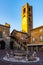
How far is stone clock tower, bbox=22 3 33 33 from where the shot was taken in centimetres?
6033

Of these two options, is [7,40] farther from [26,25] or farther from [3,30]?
[26,25]

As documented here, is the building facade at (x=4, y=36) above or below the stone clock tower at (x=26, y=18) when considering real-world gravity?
below

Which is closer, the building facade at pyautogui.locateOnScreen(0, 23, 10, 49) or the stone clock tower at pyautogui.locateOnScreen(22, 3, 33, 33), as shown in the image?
the building facade at pyautogui.locateOnScreen(0, 23, 10, 49)

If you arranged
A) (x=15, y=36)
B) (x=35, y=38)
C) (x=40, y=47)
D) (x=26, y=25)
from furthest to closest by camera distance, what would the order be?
(x=26, y=25) < (x=15, y=36) < (x=35, y=38) < (x=40, y=47)

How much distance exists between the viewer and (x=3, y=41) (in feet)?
106

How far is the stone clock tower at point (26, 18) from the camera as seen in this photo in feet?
198

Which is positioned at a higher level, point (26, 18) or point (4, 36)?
point (26, 18)

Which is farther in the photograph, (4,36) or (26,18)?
(26,18)

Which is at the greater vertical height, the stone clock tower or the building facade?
the stone clock tower

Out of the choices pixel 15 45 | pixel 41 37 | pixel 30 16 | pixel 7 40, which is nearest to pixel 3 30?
pixel 7 40

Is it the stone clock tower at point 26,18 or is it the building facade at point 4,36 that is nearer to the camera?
the building facade at point 4,36

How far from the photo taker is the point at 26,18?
61.2 meters

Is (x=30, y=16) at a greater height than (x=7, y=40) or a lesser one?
greater

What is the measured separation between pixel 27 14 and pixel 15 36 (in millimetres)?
26726
